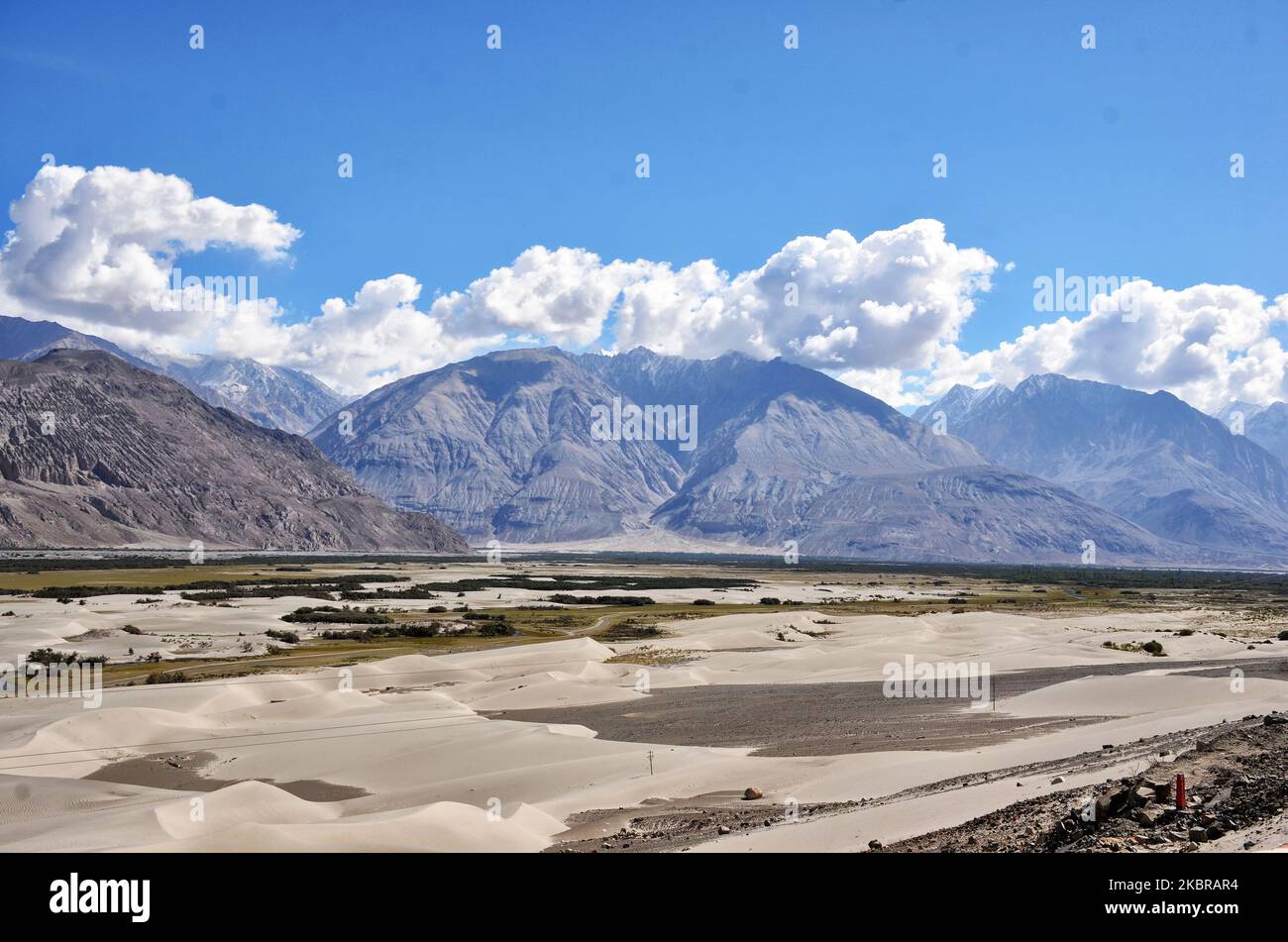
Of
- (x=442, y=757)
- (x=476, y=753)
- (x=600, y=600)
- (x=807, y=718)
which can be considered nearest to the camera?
(x=442, y=757)

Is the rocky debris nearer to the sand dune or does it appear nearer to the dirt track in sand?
the sand dune

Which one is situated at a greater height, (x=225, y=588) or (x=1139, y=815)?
(x=1139, y=815)

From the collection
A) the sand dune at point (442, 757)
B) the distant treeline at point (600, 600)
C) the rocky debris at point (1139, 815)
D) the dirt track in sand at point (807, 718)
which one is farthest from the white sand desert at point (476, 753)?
the distant treeline at point (600, 600)

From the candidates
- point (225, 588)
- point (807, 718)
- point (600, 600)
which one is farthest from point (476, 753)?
point (225, 588)

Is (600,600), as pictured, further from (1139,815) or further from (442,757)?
(1139,815)

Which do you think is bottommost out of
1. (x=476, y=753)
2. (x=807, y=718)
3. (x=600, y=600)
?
(x=600, y=600)

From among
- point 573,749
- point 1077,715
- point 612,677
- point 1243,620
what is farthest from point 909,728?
point 1243,620

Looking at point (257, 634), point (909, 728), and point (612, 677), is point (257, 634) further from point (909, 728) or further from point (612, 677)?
point (909, 728)

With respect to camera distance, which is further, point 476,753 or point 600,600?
point 600,600

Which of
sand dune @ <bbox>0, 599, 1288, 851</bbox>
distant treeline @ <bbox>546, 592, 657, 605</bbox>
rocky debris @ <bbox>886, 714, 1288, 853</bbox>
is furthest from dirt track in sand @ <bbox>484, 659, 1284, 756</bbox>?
distant treeline @ <bbox>546, 592, 657, 605</bbox>
